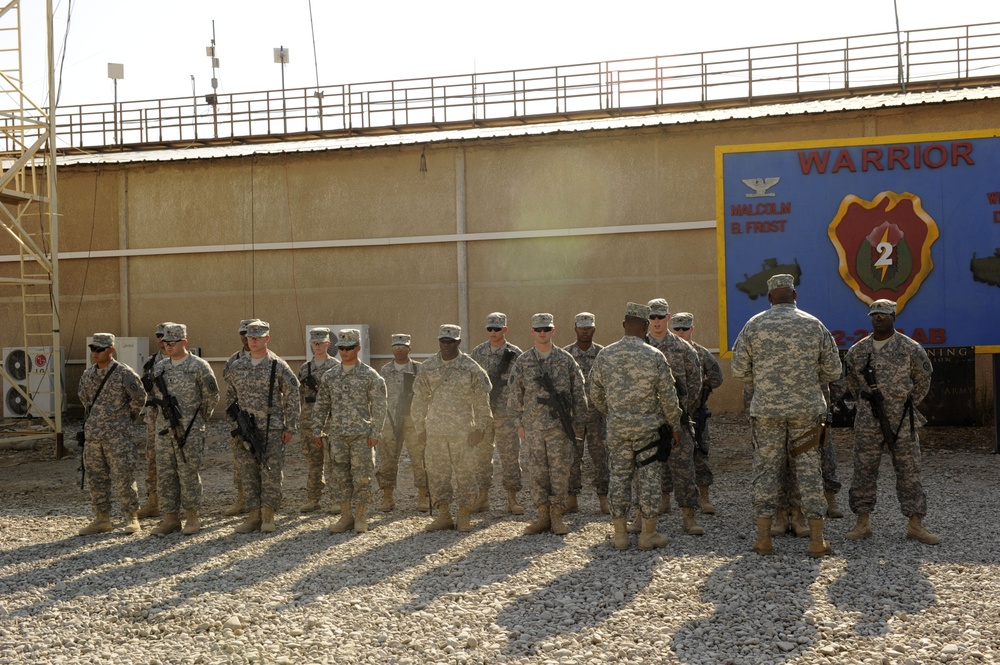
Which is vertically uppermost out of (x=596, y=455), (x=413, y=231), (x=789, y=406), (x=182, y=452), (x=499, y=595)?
(x=413, y=231)

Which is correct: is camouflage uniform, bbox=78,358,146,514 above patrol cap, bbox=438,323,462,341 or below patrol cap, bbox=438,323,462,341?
below

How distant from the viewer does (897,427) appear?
7.19 meters

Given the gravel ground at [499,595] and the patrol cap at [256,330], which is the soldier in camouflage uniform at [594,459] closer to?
the gravel ground at [499,595]

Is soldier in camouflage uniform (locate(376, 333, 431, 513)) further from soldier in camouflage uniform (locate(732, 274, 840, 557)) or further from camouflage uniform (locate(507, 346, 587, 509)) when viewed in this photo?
soldier in camouflage uniform (locate(732, 274, 840, 557))

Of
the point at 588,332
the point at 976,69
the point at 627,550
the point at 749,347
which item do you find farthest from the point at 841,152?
the point at 976,69

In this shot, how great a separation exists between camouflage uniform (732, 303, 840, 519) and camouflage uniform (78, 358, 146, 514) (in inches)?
223

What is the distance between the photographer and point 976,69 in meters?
18.3

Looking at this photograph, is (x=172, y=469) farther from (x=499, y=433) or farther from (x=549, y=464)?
(x=549, y=464)

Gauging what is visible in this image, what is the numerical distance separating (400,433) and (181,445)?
2.24 metres

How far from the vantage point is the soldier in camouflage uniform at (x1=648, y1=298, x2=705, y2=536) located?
25.4ft

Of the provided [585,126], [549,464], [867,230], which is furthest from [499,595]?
[585,126]

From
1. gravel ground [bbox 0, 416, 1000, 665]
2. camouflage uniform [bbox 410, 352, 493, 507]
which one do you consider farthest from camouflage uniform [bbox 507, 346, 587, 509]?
gravel ground [bbox 0, 416, 1000, 665]

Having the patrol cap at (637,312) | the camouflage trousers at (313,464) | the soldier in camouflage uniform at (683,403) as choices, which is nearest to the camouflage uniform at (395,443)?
the camouflage trousers at (313,464)

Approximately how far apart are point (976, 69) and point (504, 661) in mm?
18038
